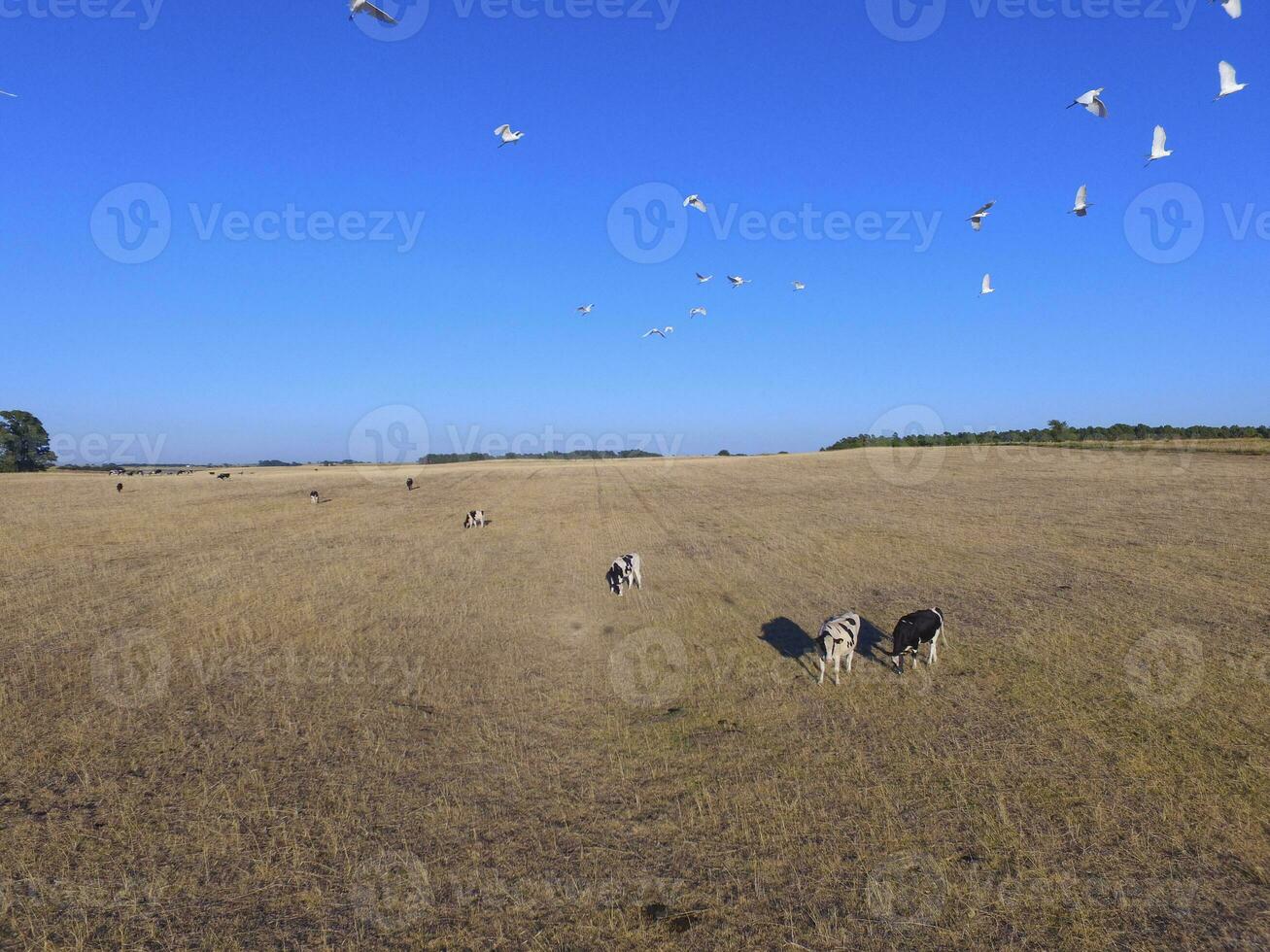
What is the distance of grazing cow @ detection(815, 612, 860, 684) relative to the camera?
10.6 meters

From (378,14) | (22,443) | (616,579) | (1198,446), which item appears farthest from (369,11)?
(22,443)

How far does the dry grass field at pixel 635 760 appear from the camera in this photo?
548 centimetres

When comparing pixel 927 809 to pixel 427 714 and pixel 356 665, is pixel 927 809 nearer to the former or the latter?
pixel 427 714

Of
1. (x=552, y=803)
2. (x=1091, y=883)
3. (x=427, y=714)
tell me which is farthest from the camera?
(x=427, y=714)

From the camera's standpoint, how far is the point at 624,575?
17328 mm

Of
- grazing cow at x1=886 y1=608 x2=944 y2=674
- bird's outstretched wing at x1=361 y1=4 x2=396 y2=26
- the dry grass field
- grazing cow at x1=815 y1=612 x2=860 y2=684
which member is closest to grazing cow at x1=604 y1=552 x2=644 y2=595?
the dry grass field

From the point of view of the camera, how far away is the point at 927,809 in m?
6.84

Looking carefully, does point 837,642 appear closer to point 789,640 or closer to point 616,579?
point 789,640

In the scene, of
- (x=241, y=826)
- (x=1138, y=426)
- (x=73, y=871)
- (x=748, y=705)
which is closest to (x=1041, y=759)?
(x=748, y=705)

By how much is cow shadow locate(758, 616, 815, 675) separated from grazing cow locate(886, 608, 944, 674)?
1583mm

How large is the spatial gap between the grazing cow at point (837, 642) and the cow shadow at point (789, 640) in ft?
1.53

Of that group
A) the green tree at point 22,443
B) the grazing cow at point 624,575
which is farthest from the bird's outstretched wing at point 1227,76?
the green tree at point 22,443

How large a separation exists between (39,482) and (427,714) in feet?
250

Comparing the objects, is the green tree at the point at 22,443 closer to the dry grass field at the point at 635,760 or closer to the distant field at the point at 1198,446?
the dry grass field at the point at 635,760
